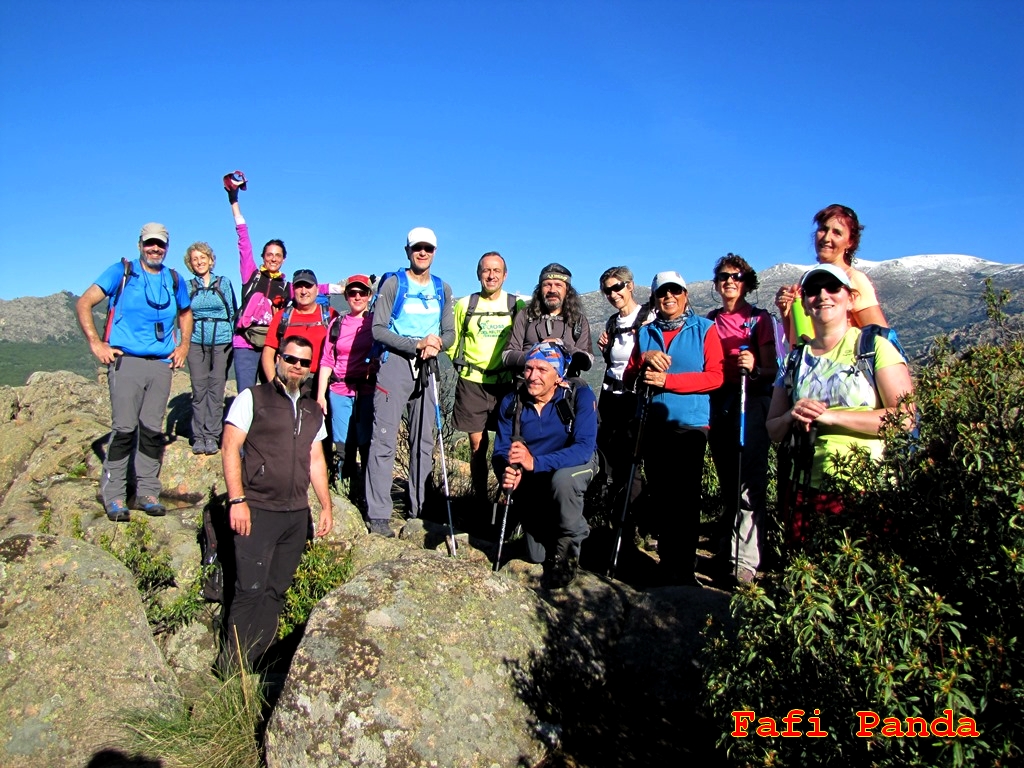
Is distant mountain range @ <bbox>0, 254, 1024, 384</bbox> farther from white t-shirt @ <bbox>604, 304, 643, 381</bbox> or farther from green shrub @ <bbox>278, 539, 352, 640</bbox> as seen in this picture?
green shrub @ <bbox>278, 539, 352, 640</bbox>

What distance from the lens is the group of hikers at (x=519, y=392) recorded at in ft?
13.9

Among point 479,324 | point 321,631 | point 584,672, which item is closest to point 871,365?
point 584,672

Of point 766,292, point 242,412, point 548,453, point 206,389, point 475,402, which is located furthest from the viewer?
point 766,292

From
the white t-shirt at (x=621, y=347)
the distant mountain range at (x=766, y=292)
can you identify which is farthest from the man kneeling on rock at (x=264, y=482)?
the distant mountain range at (x=766, y=292)

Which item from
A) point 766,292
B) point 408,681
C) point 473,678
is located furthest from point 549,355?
point 766,292

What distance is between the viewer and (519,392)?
6.12 m

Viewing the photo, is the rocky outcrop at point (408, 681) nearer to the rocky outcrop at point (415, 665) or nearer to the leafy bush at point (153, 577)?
the rocky outcrop at point (415, 665)

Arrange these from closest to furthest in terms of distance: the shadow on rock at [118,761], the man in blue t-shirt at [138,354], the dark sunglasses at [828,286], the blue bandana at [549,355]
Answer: the dark sunglasses at [828,286]
the shadow on rock at [118,761]
the blue bandana at [549,355]
the man in blue t-shirt at [138,354]

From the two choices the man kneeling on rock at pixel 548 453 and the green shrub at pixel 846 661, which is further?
the man kneeling on rock at pixel 548 453

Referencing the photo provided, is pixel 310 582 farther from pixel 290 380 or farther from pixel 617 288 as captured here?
pixel 617 288

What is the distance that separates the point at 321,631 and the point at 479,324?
3.86 m

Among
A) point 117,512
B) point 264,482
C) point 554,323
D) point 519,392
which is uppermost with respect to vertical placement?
point 554,323

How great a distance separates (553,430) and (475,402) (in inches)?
52.7

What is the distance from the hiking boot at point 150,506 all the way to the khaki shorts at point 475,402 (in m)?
3.05
